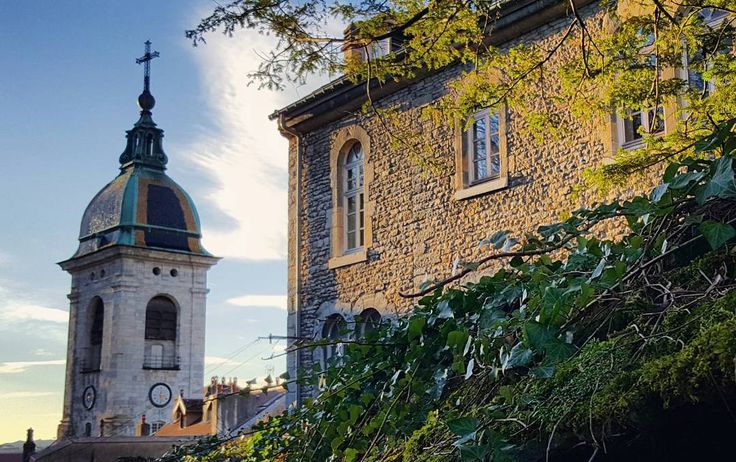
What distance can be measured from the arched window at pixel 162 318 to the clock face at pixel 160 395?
9.06 feet

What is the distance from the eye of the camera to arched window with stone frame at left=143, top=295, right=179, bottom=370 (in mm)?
46688

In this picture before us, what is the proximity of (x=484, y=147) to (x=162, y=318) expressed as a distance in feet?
125

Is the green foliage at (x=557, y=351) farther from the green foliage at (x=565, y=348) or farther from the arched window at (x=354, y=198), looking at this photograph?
the arched window at (x=354, y=198)

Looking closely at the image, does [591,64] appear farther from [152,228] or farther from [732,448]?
[152,228]

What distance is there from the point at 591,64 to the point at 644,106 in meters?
0.61

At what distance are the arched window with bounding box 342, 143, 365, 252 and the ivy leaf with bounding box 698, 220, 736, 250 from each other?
12.5 m

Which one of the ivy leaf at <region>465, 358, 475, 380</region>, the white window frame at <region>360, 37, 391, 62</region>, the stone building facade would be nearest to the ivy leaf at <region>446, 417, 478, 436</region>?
the ivy leaf at <region>465, 358, 475, 380</region>

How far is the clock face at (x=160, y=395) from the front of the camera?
151 feet

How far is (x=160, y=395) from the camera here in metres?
46.5

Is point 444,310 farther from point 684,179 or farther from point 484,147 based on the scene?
point 484,147

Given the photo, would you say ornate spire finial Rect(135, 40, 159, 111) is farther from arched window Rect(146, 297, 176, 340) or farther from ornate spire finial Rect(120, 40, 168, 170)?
arched window Rect(146, 297, 176, 340)

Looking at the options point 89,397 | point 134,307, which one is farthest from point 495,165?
point 89,397

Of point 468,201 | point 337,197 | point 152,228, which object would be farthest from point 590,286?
point 152,228

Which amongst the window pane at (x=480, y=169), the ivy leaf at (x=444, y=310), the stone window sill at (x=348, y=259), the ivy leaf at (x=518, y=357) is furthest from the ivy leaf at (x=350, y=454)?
the stone window sill at (x=348, y=259)
